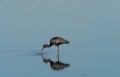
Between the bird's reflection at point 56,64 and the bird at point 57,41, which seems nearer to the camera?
the bird's reflection at point 56,64

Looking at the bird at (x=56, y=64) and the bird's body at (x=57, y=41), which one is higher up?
the bird's body at (x=57, y=41)

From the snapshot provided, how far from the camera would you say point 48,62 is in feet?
45.1

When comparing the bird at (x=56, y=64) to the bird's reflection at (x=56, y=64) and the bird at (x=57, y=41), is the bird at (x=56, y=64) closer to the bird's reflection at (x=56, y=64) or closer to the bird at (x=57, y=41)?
the bird's reflection at (x=56, y=64)

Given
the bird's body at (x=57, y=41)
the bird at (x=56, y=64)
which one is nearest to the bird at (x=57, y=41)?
the bird's body at (x=57, y=41)

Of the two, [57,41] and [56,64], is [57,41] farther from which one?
[56,64]

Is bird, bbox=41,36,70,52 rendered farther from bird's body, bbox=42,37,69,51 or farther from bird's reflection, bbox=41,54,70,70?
bird's reflection, bbox=41,54,70,70

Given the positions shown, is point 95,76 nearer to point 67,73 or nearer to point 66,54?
point 67,73

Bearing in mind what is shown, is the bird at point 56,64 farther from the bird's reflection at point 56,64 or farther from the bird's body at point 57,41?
the bird's body at point 57,41

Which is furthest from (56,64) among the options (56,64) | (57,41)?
(57,41)

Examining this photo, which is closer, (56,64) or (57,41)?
(56,64)

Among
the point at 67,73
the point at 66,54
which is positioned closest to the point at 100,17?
the point at 66,54

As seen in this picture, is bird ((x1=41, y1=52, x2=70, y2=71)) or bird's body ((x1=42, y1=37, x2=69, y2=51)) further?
bird's body ((x1=42, y1=37, x2=69, y2=51))

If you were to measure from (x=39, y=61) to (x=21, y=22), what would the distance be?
15.1 feet

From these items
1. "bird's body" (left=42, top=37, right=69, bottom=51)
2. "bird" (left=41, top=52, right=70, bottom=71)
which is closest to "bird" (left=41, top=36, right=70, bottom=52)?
"bird's body" (left=42, top=37, right=69, bottom=51)
